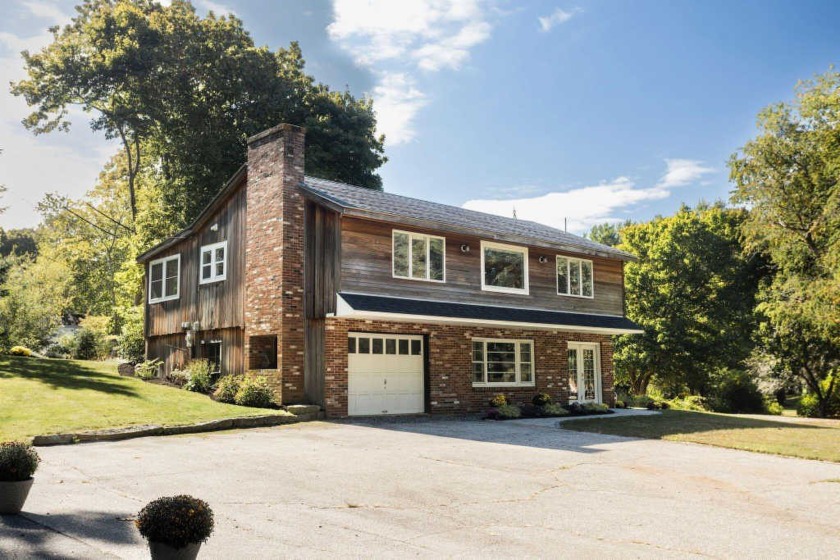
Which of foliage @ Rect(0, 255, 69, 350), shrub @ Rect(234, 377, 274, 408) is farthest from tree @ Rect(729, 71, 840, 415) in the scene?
foliage @ Rect(0, 255, 69, 350)

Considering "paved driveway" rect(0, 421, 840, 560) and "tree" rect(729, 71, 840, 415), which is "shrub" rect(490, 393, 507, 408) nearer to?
"paved driveway" rect(0, 421, 840, 560)

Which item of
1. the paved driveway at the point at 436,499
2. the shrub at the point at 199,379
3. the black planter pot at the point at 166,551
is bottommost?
the paved driveway at the point at 436,499

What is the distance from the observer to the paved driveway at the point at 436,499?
6.59 m

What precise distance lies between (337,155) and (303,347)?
19.5 meters

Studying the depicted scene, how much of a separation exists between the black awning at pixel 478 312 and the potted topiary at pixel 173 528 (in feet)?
39.9

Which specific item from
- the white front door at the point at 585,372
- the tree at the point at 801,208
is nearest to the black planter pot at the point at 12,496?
the white front door at the point at 585,372

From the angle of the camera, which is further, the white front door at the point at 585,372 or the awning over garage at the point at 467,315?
the white front door at the point at 585,372

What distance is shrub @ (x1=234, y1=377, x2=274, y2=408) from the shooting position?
18.6m

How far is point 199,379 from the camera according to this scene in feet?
69.5

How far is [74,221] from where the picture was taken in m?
50.4

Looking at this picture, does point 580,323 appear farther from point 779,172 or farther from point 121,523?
point 121,523

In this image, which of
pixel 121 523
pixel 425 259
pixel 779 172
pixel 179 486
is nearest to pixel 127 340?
pixel 425 259

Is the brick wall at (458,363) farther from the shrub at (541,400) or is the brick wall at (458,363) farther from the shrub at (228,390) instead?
the shrub at (228,390)

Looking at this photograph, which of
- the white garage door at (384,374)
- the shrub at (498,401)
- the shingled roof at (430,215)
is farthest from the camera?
the shrub at (498,401)
